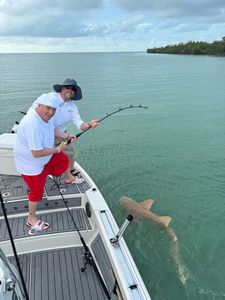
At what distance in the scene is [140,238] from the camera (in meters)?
5.68

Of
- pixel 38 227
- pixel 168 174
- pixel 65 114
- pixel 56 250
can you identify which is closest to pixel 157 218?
pixel 56 250

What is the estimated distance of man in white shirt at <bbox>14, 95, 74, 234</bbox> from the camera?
12.0 ft

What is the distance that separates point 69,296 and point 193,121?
40.3 ft

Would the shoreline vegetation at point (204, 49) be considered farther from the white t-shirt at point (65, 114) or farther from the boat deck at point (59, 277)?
→ the boat deck at point (59, 277)


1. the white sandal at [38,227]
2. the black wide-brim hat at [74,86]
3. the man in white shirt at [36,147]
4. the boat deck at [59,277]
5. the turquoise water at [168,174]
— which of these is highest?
the black wide-brim hat at [74,86]

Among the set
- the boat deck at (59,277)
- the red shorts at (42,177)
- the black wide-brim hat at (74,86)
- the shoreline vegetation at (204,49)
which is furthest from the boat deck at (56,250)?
the shoreline vegetation at (204,49)

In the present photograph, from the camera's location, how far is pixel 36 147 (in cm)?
369

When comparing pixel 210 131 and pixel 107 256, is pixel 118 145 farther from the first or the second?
pixel 107 256

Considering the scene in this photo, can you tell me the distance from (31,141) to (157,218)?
3176 mm

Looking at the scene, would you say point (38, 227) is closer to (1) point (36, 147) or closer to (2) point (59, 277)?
(2) point (59, 277)

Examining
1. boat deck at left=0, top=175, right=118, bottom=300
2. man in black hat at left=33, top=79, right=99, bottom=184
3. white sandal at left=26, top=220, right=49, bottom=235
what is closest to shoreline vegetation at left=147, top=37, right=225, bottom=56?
man in black hat at left=33, top=79, right=99, bottom=184

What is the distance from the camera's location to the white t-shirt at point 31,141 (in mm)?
3652

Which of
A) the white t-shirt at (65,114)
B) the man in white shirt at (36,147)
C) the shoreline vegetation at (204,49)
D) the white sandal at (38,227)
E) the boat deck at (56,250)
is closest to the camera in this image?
the man in white shirt at (36,147)

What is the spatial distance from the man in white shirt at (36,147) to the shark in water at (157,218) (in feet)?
7.36
